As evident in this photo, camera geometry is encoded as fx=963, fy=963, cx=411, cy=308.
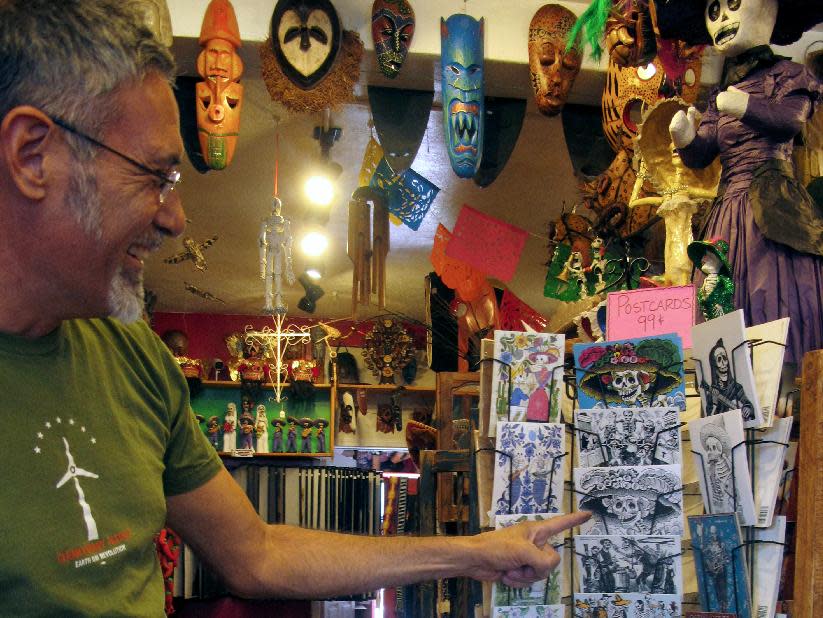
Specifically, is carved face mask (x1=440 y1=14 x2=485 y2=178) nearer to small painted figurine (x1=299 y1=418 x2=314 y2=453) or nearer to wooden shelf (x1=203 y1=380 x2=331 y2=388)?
wooden shelf (x1=203 y1=380 x2=331 y2=388)

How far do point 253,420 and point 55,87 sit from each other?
245 inches

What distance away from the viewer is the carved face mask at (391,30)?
11.6ft

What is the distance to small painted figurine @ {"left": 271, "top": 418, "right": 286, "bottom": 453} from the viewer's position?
24.1 ft

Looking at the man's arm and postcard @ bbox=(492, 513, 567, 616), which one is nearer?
the man's arm

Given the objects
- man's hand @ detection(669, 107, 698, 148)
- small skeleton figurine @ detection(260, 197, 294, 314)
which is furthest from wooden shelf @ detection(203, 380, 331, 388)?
man's hand @ detection(669, 107, 698, 148)

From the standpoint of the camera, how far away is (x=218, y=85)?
3.61 meters

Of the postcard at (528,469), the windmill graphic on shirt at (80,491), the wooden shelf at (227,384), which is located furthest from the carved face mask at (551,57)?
the wooden shelf at (227,384)

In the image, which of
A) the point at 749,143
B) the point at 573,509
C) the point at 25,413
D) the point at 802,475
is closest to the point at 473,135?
the point at 749,143

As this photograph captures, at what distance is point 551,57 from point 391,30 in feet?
1.97

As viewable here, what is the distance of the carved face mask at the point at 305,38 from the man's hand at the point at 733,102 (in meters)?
1.78

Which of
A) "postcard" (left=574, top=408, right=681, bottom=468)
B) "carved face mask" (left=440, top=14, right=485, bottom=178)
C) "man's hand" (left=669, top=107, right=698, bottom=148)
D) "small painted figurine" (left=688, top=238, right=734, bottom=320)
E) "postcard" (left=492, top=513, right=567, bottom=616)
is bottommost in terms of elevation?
"postcard" (left=492, top=513, right=567, bottom=616)

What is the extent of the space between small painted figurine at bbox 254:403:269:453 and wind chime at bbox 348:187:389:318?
2.74 m

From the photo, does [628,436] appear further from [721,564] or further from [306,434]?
[306,434]

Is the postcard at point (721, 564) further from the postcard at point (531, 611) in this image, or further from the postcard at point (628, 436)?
the postcard at point (531, 611)
